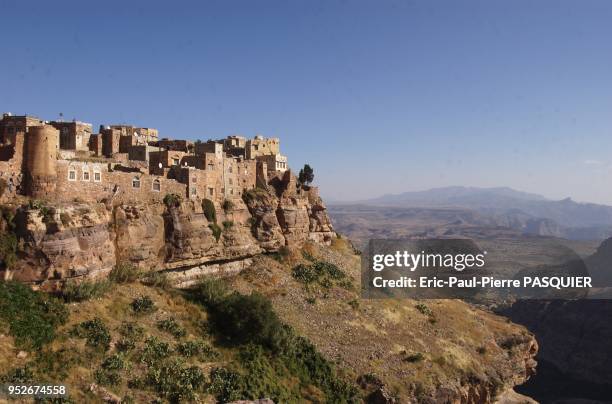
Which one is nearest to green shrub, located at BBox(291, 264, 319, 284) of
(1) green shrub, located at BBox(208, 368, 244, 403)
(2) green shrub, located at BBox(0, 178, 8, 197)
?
(1) green shrub, located at BBox(208, 368, 244, 403)

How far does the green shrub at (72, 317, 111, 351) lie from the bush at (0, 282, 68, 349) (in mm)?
1116

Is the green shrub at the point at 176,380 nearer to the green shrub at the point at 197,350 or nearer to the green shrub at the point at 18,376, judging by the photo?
the green shrub at the point at 197,350

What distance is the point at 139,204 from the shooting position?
39656 millimetres

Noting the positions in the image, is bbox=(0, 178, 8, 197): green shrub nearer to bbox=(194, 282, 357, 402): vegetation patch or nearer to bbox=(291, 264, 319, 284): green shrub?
bbox=(194, 282, 357, 402): vegetation patch

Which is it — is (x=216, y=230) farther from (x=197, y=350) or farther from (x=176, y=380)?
(x=176, y=380)

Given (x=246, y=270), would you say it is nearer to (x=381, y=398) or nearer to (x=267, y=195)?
(x=267, y=195)

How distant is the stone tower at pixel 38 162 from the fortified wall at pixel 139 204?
65 millimetres

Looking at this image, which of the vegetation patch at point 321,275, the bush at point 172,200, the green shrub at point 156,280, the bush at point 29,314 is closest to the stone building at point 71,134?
the bush at point 172,200

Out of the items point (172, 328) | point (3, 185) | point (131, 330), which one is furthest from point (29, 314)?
point (172, 328)

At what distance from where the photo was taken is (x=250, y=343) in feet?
123

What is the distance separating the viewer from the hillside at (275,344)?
1152 inches

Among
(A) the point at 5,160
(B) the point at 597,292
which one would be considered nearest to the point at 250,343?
(A) the point at 5,160

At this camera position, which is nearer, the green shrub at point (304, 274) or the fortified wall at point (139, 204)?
the fortified wall at point (139, 204)

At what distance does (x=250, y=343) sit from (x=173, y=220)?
38.7 feet
